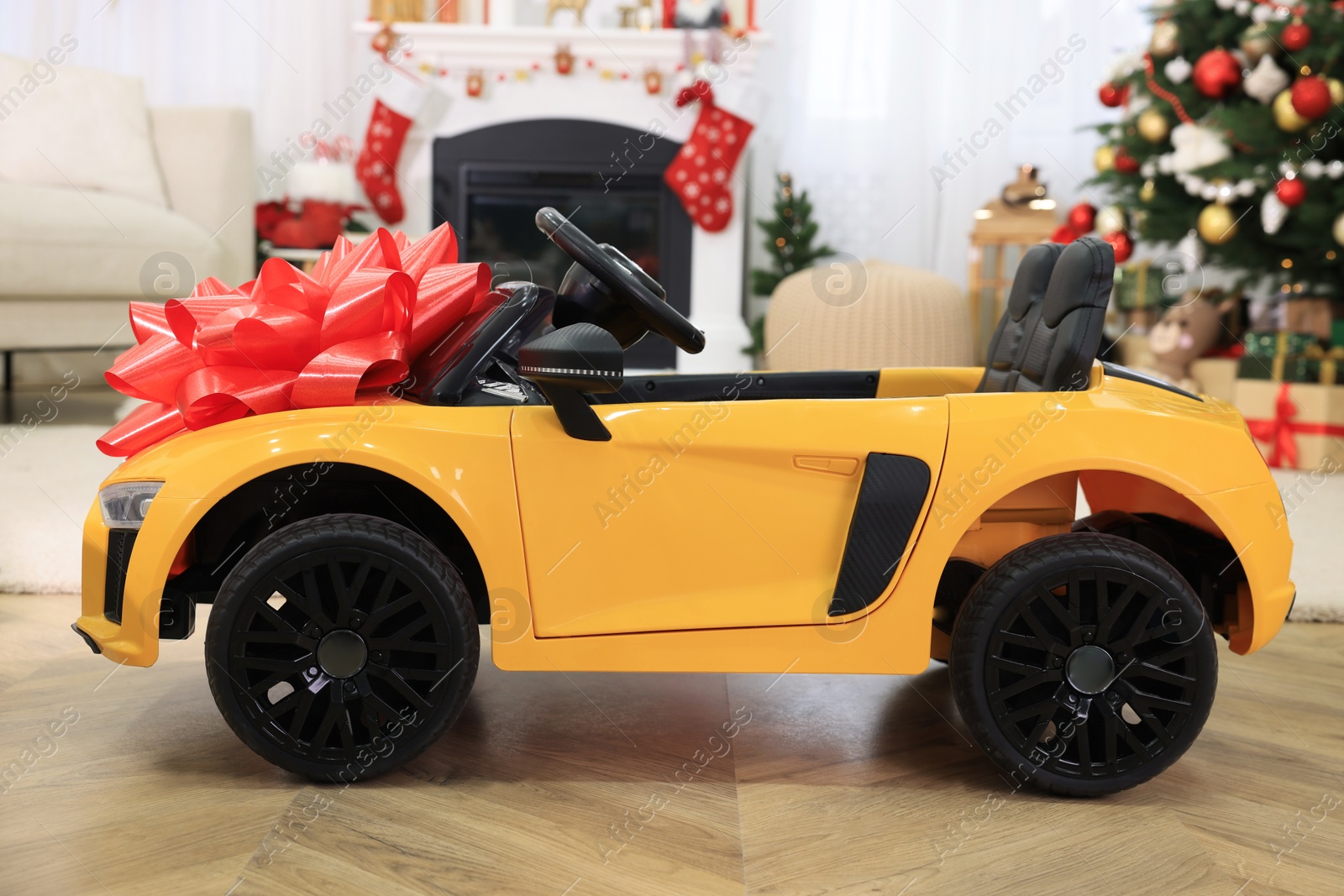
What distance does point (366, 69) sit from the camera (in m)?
5.62

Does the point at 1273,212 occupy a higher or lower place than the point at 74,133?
lower

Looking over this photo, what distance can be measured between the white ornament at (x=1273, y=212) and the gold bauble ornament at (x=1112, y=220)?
30.2 inches

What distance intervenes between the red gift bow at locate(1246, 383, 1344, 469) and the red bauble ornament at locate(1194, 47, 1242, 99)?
103cm

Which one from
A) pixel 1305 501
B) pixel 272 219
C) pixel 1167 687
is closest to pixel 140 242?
pixel 272 219

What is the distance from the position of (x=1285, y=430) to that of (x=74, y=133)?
14.8 ft

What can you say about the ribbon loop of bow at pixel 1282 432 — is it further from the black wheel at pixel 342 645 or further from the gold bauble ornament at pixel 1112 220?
the black wheel at pixel 342 645

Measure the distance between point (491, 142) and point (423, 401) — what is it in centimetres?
436

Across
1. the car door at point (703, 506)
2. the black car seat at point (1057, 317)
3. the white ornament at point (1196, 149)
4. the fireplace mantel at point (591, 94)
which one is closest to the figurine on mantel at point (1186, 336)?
the white ornament at point (1196, 149)

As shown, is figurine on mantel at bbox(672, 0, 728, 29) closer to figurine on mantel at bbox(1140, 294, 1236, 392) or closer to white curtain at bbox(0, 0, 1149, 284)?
white curtain at bbox(0, 0, 1149, 284)

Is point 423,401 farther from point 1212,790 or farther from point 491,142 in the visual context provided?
point 491,142

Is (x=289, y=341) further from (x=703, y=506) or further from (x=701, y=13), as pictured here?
(x=701, y=13)

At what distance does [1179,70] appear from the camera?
3.72 meters

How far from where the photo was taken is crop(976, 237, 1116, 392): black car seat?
54.2 inches

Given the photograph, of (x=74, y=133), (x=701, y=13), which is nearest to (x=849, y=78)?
(x=701, y=13)
